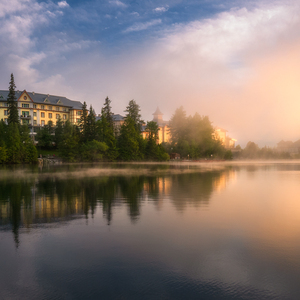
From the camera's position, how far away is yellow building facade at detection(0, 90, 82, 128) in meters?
93.2

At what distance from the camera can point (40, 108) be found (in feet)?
319

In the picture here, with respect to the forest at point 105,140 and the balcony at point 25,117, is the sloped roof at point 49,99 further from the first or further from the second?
the forest at point 105,140

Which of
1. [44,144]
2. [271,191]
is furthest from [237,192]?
[44,144]

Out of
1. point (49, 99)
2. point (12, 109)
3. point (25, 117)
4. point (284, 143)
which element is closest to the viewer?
point (12, 109)

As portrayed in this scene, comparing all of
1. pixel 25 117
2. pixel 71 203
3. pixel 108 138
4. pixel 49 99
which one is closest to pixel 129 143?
pixel 108 138

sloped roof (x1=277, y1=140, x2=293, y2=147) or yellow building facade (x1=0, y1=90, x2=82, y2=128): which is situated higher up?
yellow building facade (x1=0, y1=90, x2=82, y2=128)

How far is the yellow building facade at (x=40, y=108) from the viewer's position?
93.2 metres

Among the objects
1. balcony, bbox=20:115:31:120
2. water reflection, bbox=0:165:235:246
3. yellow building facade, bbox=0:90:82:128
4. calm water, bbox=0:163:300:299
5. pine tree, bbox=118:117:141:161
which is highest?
yellow building facade, bbox=0:90:82:128

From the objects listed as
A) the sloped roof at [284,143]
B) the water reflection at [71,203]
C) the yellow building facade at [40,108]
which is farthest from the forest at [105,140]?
the sloped roof at [284,143]

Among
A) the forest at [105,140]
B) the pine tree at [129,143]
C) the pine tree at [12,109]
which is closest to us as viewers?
the forest at [105,140]

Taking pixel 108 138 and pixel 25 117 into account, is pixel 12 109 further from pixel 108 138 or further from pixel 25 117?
pixel 108 138

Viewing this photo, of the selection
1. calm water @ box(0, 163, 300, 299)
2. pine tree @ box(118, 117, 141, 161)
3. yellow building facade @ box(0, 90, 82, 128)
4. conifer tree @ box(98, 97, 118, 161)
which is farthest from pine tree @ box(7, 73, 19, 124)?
calm water @ box(0, 163, 300, 299)

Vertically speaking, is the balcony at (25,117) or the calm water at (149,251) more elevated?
the balcony at (25,117)

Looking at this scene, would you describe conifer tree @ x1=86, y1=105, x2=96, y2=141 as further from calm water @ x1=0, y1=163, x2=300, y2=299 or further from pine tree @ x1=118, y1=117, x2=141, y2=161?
calm water @ x1=0, y1=163, x2=300, y2=299
